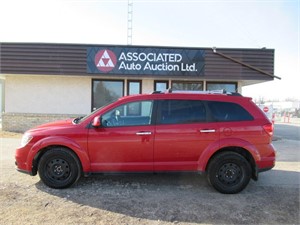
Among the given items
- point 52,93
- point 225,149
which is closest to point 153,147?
point 225,149

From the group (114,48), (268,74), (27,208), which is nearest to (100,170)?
(27,208)

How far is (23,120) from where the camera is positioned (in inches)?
555

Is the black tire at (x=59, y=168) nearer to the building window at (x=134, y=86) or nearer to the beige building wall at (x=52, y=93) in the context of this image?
the beige building wall at (x=52, y=93)

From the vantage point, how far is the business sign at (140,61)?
42.5ft

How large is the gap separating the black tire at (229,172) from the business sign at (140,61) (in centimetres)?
796

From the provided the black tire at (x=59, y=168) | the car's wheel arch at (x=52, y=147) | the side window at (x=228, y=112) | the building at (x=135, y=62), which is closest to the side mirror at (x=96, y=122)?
the car's wheel arch at (x=52, y=147)

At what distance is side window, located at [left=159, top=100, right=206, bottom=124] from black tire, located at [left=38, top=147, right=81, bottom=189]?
73.9 inches

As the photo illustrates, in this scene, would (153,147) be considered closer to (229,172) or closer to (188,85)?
(229,172)

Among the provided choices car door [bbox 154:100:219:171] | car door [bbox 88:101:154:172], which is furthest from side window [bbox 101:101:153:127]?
car door [bbox 154:100:219:171]

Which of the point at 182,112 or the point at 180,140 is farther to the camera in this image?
the point at 182,112

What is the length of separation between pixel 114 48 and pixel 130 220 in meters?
9.91

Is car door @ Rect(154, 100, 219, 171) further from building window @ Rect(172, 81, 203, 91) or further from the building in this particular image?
building window @ Rect(172, 81, 203, 91)

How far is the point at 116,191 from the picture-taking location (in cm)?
552

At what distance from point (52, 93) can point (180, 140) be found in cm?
1029
